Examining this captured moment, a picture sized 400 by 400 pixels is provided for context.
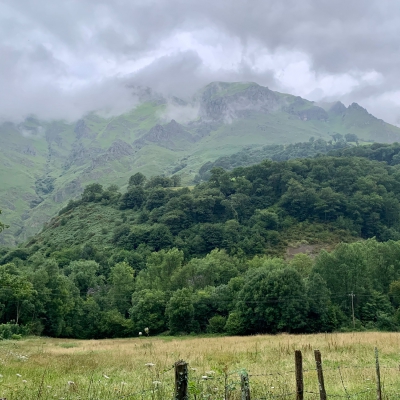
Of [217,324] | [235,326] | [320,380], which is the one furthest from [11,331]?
[320,380]

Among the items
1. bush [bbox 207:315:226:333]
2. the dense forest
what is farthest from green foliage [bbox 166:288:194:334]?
bush [bbox 207:315:226:333]

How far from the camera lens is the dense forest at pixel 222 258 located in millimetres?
50344

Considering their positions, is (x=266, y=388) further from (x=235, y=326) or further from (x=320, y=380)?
(x=235, y=326)

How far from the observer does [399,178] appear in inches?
4673

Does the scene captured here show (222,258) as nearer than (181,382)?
No

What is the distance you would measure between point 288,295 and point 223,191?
77.1m

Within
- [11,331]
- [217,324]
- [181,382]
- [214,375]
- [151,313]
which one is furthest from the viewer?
[151,313]

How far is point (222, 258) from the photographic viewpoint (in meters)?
80.2

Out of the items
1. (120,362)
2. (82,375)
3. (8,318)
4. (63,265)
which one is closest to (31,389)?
(82,375)

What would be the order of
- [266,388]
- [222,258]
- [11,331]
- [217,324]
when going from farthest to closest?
[222,258]
[217,324]
[11,331]
[266,388]

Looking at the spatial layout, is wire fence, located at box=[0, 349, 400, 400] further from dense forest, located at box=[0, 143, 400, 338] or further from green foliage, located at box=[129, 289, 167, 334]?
green foliage, located at box=[129, 289, 167, 334]

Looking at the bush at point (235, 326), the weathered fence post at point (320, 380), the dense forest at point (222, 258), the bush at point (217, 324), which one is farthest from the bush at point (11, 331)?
the weathered fence post at point (320, 380)

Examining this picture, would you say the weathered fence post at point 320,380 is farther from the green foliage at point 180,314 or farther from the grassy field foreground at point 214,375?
the green foliage at point 180,314

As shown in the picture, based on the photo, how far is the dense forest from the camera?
50344mm
